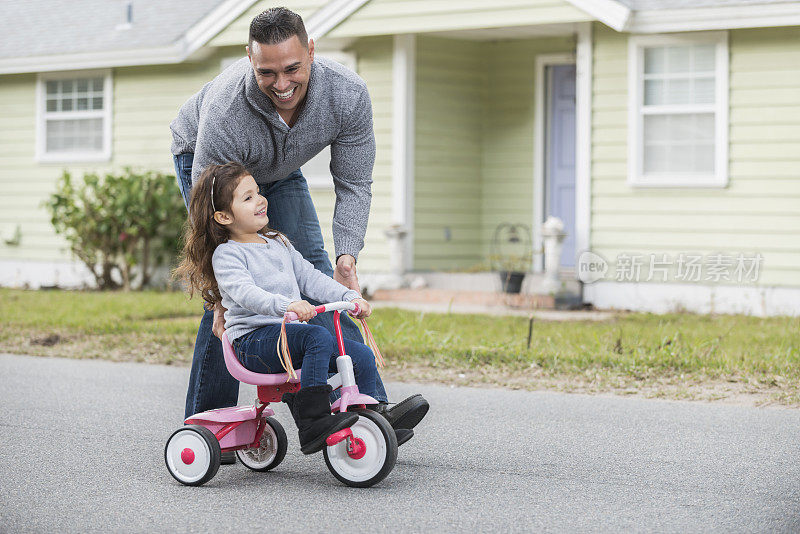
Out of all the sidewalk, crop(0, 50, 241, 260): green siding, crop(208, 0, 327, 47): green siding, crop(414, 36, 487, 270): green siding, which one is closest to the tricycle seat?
the sidewalk

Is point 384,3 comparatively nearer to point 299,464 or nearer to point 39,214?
point 39,214

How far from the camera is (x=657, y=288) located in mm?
11453

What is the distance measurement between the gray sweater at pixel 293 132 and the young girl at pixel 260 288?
151 millimetres

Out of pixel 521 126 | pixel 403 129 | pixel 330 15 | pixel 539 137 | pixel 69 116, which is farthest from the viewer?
pixel 69 116

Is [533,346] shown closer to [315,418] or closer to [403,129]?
[315,418]

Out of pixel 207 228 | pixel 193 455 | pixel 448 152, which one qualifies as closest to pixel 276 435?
pixel 193 455

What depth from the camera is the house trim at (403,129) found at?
1271 cm

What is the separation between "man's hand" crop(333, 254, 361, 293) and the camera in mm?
4688

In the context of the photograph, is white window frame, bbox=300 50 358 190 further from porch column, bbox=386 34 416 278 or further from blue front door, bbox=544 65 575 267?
blue front door, bbox=544 65 575 267

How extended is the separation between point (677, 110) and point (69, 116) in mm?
8631

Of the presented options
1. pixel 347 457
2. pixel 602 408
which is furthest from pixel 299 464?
pixel 602 408

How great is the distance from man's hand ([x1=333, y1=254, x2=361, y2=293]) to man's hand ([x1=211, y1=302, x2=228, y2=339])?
1.68 feet

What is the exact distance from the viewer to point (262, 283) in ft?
14.6

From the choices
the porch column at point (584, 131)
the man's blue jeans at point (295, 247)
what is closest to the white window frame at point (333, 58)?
the porch column at point (584, 131)
